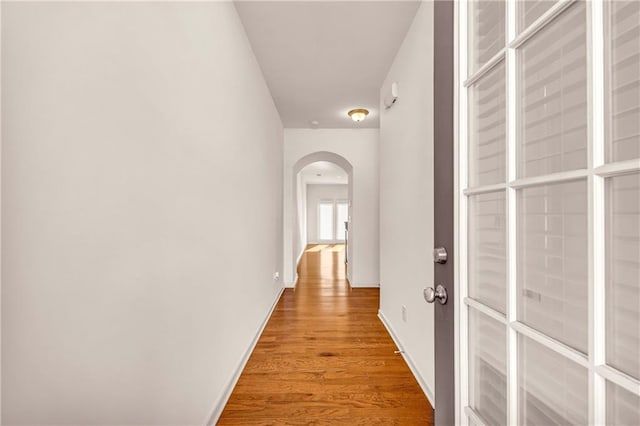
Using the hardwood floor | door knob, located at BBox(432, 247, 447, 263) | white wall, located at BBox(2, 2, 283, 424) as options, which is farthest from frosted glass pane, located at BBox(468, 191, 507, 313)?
the hardwood floor

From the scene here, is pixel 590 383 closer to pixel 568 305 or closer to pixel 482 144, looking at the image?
pixel 568 305

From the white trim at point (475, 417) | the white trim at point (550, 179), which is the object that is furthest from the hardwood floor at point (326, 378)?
the white trim at point (550, 179)

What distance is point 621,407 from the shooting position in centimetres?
52

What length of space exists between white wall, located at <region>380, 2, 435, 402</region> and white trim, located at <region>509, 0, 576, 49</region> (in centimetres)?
123

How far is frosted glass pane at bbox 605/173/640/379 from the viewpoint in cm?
50

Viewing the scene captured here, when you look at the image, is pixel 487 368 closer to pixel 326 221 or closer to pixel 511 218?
pixel 511 218

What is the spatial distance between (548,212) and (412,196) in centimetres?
165

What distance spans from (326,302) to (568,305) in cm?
372

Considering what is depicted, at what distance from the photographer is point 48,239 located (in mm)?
715

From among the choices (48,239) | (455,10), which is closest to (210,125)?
(48,239)

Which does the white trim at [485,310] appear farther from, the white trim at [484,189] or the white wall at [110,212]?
the white wall at [110,212]

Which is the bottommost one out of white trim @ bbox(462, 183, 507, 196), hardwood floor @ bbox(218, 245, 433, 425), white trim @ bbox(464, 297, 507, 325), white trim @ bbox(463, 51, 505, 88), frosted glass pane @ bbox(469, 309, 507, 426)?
hardwood floor @ bbox(218, 245, 433, 425)

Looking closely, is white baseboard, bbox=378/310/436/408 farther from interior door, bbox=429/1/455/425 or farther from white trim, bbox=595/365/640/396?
white trim, bbox=595/365/640/396

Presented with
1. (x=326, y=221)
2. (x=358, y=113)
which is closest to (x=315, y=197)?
(x=326, y=221)
